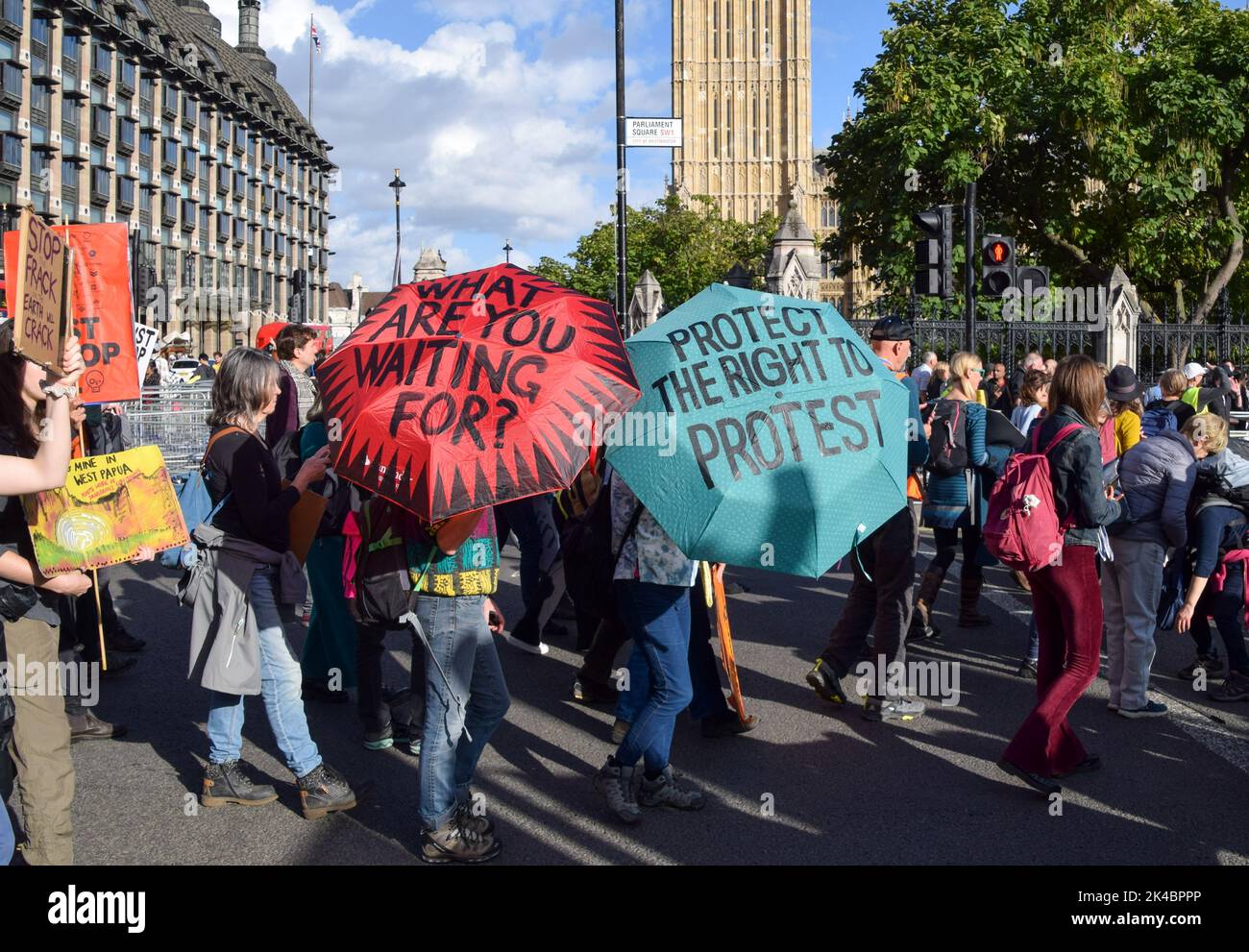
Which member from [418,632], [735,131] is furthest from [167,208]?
[418,632]

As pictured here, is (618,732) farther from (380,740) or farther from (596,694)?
(380,740)

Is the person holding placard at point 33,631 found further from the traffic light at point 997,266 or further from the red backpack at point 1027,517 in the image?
the traffic light at point 997,266

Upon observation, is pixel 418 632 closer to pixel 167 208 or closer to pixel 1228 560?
pixel 1228 560

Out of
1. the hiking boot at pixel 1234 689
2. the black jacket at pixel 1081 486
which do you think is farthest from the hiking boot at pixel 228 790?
the hiking boot at pixel 1234 689

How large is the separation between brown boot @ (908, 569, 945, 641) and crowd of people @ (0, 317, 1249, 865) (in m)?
0.48

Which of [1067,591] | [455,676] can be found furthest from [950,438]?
[455,676]

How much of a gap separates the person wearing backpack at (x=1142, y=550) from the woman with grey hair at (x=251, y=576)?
406 cm

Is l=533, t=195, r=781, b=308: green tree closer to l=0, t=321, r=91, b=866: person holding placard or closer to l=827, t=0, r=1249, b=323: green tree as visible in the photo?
l=827, t=0, r=1249, b=323: green tree

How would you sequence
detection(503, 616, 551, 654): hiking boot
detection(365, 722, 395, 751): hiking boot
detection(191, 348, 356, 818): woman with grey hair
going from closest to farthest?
detection(191, 348, 356, 818): woman with grey hair
detection(365, 722, 395, 751): hiking boot
detection(503, 616, 551, 654): hiking boot

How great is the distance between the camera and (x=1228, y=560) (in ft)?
21.8

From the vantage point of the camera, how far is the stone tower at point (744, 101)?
368ft

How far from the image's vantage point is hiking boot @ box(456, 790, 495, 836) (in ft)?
15.2

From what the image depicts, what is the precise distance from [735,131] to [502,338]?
116 meters

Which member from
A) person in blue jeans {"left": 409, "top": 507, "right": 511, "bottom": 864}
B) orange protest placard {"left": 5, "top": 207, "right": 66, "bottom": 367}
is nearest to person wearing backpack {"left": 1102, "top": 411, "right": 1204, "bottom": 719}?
person in blue jeans {"left": 409, "top": 507, "right": 511, "bottom": 864}
